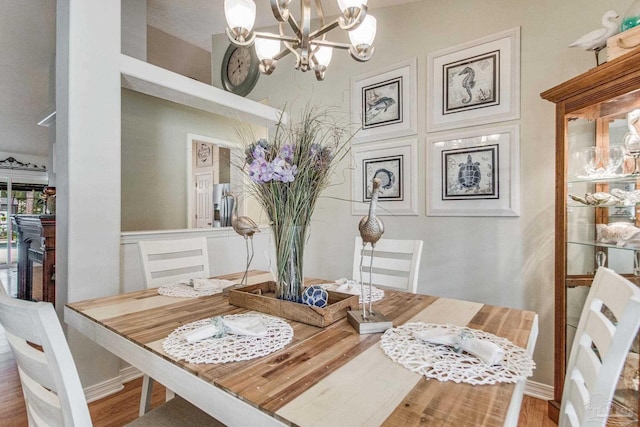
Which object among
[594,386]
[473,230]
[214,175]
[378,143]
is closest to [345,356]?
[594,386]

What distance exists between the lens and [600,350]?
28.5 inches

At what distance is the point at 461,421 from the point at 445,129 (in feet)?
6.96

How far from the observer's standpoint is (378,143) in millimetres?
2723

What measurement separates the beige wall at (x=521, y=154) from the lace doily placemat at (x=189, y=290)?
1.52m

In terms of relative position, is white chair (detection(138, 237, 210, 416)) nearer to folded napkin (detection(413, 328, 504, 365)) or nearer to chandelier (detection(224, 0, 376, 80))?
chandelier (detection(224, 0, 376, 80))

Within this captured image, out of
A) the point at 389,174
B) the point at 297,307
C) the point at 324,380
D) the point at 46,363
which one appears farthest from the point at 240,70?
the point at 324,380

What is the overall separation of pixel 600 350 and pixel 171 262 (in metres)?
1.80

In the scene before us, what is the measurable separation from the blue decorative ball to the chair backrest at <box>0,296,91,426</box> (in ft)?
2.18

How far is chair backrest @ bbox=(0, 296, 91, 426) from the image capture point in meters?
0.64

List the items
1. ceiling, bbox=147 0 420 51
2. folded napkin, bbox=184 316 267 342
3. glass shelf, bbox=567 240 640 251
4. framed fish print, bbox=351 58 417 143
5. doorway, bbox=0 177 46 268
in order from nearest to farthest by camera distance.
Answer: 1. folded napkin, bbox=184 316 267 342
2. glass shelf, bbox=567 240 640 251
3. framed fish print, bbox=351 58 417 143
4. ceiling, bbox=147 0 420 51
5. doorway, bbox=0 177 46 268

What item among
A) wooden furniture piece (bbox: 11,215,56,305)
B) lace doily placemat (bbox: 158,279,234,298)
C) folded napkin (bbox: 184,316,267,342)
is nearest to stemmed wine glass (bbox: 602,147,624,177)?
folded napkin (bbox: 184,316,267,342)

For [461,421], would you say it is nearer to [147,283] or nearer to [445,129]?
[147,283]

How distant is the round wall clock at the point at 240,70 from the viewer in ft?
10.5

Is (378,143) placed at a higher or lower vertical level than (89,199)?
higher
